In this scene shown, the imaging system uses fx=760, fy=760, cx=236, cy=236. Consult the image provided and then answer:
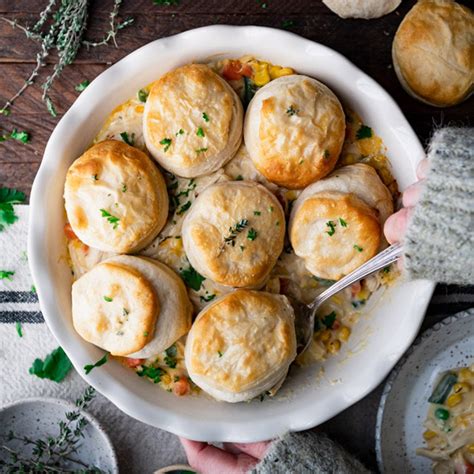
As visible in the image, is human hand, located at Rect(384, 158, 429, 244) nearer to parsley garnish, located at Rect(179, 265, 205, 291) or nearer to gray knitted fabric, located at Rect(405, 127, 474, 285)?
gray knitted fabric, located at Rect(405, 127, 474, 285)

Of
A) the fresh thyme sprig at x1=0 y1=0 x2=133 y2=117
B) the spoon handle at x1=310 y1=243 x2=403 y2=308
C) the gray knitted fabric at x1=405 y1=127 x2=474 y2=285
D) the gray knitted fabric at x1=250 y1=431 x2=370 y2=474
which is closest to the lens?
the gray knitted fabric at x1=405 y1=127 x2=474 y2=285

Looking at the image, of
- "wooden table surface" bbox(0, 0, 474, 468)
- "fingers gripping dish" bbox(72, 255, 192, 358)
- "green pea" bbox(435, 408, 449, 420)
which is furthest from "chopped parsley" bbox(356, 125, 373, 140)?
"green pea" bbox(435, 408, 449, 420)

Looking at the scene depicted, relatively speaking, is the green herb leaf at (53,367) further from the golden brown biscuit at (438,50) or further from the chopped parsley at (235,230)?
the golden brown biscuit at (438,50)

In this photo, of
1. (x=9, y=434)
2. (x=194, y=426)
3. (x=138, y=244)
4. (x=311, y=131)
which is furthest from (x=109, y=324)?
(x=311, y=131)

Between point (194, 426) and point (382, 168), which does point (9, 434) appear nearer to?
point (194, 426)

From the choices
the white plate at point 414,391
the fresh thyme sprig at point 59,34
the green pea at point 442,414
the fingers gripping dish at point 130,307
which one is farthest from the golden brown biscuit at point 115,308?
the green pea at point 442,414

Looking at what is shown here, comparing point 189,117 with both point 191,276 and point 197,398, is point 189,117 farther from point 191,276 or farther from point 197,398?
point 197,398
